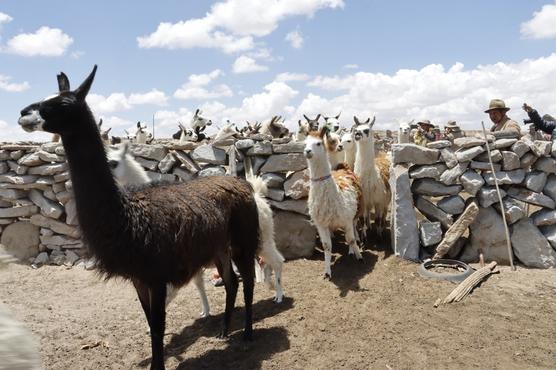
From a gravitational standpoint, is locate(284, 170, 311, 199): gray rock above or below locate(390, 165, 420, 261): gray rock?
above

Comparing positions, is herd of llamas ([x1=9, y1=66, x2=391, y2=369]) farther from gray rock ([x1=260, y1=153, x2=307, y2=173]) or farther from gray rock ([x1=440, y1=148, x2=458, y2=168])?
gray rock ([x1=440, y1=148, x2=458, y2=168])

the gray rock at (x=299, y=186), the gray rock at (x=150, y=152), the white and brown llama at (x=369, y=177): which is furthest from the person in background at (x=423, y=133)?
the gray rock at (x=150, y=152)

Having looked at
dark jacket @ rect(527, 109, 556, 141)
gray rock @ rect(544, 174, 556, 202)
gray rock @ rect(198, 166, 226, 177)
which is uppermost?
dark jacket @ rect(527, 109, 556, 141)

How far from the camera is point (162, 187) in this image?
12.5ft

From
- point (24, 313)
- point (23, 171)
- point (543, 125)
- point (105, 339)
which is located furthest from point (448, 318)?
point (23, 171)

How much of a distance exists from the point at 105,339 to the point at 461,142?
17.4 feet

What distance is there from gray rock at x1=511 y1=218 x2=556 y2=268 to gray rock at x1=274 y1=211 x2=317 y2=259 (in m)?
2.93

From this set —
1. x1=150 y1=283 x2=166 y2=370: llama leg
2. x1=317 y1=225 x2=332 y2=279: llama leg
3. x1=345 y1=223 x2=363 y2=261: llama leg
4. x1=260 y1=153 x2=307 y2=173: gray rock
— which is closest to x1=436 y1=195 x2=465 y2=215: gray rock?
x1=345 y1=223 x2=363 y2=261: llama leg

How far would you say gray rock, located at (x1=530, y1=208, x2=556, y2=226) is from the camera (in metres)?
5.82

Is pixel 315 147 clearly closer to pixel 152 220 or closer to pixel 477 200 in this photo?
pixel 477 200

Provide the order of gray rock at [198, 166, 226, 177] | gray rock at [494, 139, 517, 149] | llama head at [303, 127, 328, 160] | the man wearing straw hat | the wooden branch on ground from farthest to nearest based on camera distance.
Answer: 1. the man wearing straw hat
2. gray rock at [198, 166, 226, 177]
3. gray rock at [494, 139, 517, 149]
4. llama head at [303, 127, 328, 160]
5. the wooden branch on ground

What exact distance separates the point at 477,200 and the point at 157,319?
4749mm

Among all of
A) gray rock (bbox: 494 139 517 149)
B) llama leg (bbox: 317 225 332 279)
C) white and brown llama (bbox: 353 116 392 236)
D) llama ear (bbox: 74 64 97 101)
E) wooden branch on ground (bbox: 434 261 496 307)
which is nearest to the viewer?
llama ear (bbox: 74 64 97 101)

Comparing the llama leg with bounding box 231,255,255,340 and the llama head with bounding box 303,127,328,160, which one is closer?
the llama leg with bounding box 231,255,255,340
